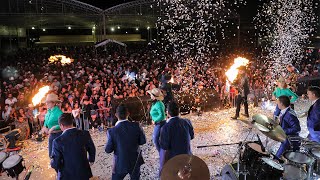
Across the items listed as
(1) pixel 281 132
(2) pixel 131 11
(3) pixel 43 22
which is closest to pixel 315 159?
(1) pixel 281 132

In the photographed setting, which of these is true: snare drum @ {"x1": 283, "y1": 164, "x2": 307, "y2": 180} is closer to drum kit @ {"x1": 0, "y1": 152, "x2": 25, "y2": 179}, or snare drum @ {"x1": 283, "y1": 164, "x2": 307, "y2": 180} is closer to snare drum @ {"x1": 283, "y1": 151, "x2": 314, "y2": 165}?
snare drum @ {"x1": 283, "y1": 151, "x2": 314, "y2": 165}

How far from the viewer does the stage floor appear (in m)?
6.88

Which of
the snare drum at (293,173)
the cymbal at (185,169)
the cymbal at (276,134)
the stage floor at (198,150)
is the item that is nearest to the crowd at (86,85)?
the stage floor at (198,150)

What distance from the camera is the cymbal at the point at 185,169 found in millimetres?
3861

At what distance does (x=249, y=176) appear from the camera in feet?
17.0

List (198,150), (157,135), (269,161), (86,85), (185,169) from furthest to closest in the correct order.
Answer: (86,85) < (198,150) < (157,135) < (269,161) < (185,169)

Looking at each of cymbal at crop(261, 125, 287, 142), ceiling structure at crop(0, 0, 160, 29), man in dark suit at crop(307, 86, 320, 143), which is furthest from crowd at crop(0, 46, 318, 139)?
cymbal at crop(261, 125, 287, 142)

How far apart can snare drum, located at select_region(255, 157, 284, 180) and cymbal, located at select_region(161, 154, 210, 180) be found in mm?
1379

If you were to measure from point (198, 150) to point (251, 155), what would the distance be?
2.92m

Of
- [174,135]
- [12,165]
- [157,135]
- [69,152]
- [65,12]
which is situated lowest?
[12,165]

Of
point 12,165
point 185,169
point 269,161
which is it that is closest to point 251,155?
point 269,161

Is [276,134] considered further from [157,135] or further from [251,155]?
[157,135]

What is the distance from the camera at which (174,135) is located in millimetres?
4957

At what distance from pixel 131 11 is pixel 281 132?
18528mm
